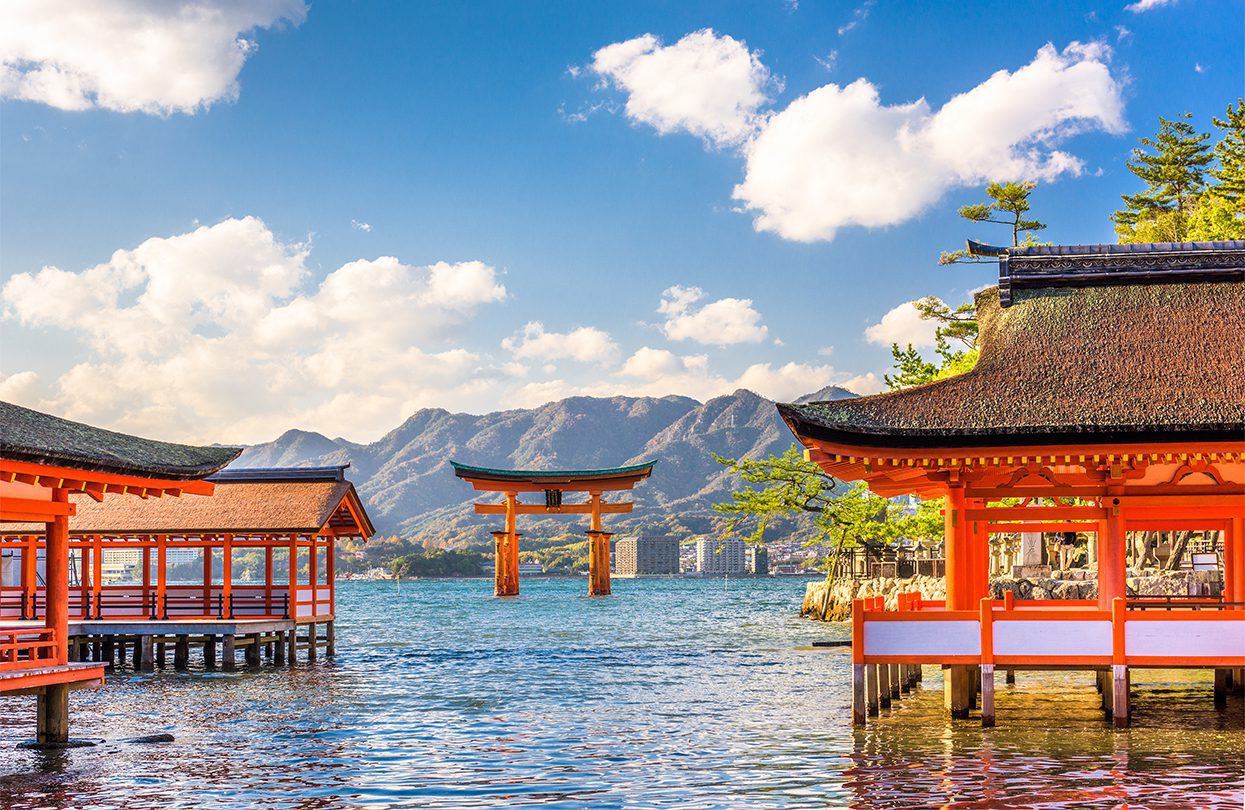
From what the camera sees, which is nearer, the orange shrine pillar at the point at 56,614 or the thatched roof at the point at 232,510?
the orange shrine pillar at the point at 56,614

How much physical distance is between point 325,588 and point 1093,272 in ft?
78.2

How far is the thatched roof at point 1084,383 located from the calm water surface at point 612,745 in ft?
13.9

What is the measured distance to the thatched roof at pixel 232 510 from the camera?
115 feet

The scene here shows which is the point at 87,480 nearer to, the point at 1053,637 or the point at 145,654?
the point at 1053,637

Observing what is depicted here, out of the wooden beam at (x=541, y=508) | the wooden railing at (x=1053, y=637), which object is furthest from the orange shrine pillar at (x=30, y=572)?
the wooden beam at (x=541, y=508)

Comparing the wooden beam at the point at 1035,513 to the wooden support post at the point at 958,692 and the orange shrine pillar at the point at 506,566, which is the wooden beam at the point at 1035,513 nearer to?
the wooden support post at the point at 958,692

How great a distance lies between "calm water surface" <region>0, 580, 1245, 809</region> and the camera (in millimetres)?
16188

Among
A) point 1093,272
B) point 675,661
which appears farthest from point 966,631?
point 675,661

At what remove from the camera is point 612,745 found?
830 inches

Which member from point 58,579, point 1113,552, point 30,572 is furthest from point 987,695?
point 30,572

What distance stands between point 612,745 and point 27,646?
27.5ft

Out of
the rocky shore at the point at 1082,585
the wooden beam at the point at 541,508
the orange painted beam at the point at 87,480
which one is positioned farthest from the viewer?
the wooden beam at the point at 541,508

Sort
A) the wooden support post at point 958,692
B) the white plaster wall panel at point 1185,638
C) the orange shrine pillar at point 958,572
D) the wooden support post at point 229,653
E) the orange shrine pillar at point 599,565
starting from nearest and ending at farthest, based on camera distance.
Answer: the white plaster wall panel at point 1185,638, the orange shrine pillar at point 958,572, the wooden support post at point 958,692, the wooden support post at point 229,653, the orange shrine pillar at point 599,565

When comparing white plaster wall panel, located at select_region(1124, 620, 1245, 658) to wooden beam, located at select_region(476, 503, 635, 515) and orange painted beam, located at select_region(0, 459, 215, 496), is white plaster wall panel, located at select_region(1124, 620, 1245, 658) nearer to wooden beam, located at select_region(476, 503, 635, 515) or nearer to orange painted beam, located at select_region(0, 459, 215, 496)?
orange painted beam, located at select_region(0, 459, 215, 496)
